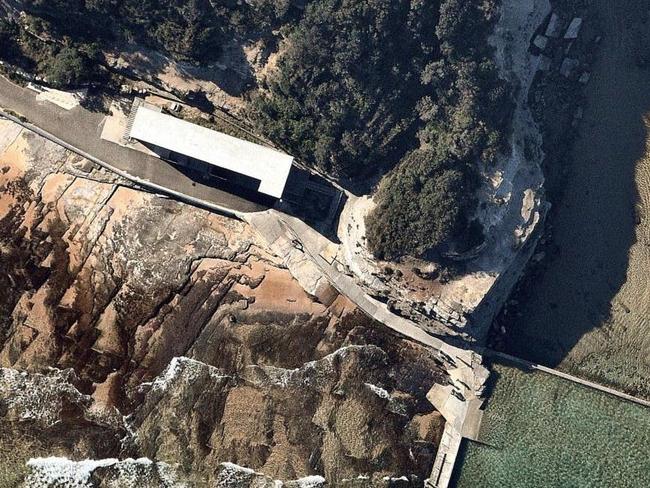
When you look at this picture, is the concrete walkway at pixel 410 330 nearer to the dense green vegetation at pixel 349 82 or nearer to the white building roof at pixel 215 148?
the white building roof at pixel 215 148

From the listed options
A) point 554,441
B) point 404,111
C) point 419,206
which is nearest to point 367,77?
point 404,111

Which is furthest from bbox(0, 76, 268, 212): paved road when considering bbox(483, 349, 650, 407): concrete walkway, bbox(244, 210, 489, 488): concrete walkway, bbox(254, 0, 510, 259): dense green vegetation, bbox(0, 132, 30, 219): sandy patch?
bbox(483, 349, 650, 407): concrete walkway

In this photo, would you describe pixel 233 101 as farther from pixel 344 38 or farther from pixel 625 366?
pixel 625 366

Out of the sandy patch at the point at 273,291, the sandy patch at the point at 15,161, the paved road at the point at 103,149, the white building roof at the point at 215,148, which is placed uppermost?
the white building roof at the point at 215,148

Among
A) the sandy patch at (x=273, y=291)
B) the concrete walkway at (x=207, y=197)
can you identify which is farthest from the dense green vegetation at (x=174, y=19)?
the sandy patch at (x=273, y=291)

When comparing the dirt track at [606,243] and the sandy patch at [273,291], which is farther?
the dirt track at [606,243]

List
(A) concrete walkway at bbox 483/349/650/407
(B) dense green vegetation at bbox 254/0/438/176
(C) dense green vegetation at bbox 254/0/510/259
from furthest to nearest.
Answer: (A) concrete walkway at bbox 483/349/650/407, (C) dense green vegetation at bbox 254/0/510/259, (B) dense green vegetation at bbox 254/0/438/176

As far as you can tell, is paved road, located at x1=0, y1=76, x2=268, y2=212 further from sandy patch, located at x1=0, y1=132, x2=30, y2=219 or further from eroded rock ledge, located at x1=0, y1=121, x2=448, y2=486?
sandy patch, located at x1=0, y1=132, x2=30, y2=219
